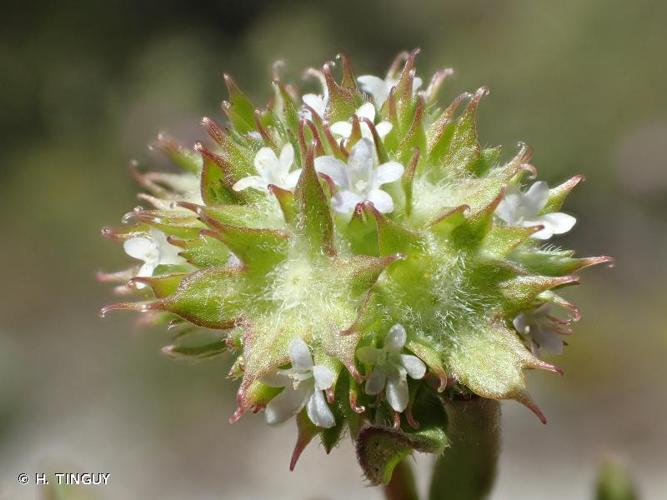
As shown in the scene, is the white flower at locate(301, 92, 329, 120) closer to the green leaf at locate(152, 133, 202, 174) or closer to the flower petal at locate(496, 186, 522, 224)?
the green leaf at locate(152, 133, 202, 174)

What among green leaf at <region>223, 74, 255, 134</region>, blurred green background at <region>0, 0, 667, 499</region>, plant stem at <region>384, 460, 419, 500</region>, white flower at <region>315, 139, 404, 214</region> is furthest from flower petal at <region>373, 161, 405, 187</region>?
blurred green background at <region>0, 0, 667, 499</region>

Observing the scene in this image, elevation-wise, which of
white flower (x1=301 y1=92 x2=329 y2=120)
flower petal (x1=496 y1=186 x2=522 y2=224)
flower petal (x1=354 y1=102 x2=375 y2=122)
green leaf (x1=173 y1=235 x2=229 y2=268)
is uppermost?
white flower (x1=301 y1=92 x2=329 y2=120)

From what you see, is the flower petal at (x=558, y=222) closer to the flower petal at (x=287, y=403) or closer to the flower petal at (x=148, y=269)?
the flower petal at (x=287, y=403)

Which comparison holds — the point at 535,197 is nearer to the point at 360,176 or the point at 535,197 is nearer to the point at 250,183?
the point at 360,176

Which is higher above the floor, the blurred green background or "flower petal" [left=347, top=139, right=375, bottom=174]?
the blurred green background

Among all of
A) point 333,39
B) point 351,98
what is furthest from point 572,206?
point 351,98

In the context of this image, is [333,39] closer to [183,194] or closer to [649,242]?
[649,242]
